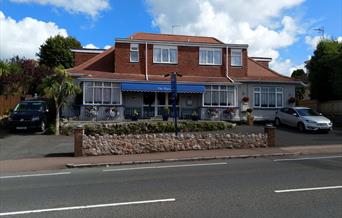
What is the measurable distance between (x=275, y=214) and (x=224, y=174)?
494cm

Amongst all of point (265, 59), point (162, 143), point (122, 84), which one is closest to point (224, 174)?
point (162, 143)

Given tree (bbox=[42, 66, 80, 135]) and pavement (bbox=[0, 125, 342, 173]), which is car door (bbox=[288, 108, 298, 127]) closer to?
pavement (bbox=[0, 125, 342, 173])

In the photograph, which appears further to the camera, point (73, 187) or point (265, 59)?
point (265, 59)

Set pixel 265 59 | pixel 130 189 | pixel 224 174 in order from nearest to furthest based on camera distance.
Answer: pixel 130 189, pixel 224 174, pixel 265 59

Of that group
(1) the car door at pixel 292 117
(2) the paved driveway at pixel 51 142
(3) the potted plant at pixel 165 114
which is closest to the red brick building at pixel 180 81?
(3) the potted plant at pixel 165 114

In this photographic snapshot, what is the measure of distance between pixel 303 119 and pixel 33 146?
16080 mm

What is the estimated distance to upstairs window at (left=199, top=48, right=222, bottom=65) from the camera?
119 ft

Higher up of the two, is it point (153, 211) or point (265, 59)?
point (265, 59)

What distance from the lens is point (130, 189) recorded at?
33.7 feet

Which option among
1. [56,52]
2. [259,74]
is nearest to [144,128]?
[259,74]

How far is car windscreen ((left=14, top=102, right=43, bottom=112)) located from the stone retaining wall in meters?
10.7

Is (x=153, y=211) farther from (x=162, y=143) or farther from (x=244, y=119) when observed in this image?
(x=244, y=119)

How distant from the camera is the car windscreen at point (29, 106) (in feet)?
91.8

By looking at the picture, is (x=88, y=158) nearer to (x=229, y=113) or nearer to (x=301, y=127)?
(x=301, y=127)
